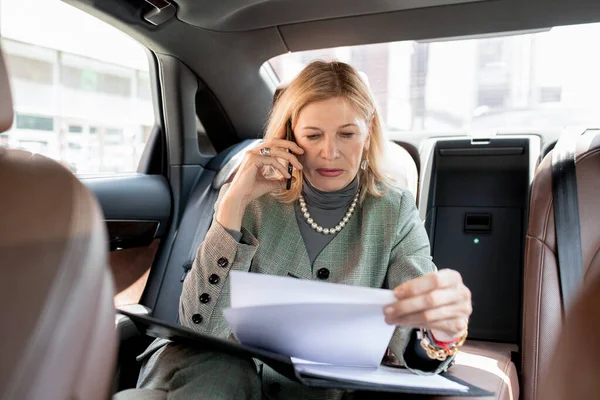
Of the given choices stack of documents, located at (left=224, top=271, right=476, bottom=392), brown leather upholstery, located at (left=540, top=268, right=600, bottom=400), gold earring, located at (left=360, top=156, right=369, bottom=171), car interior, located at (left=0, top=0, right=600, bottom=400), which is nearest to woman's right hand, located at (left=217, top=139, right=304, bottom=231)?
gold earring, located at (left=360, top=156, right=369, bottom=171)

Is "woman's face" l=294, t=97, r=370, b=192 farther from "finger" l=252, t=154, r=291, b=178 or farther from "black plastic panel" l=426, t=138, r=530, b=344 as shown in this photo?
"black plastic panel" l=426, t=138, r=530, b=344

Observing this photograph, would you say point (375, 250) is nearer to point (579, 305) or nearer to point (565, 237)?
point (565, 237)

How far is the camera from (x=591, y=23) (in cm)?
203

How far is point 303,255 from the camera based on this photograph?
1661mm

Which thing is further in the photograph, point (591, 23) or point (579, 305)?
point (591, 23)

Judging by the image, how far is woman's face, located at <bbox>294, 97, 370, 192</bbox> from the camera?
1651 millimetres

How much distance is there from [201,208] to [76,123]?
1.85ft

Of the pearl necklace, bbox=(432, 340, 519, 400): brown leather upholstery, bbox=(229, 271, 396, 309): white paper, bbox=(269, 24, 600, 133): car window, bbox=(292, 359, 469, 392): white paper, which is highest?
bbox=(269, 24, 600, 133): car window

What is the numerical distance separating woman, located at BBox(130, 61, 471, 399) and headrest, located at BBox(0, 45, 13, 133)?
25.8 inches

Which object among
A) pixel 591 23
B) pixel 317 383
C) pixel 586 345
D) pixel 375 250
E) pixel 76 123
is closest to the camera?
pixel 586 345

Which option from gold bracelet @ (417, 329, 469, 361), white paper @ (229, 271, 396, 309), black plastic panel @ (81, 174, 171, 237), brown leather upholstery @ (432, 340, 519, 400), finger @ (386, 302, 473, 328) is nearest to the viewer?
white paper @ (229, 271, 396, 309)

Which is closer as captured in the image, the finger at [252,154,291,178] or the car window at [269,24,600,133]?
the finger at [252,154,291,178]

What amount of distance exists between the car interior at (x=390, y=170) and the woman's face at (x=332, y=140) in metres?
0.22

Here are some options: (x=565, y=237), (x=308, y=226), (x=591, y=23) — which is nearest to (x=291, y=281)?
(x=308, y=226)
